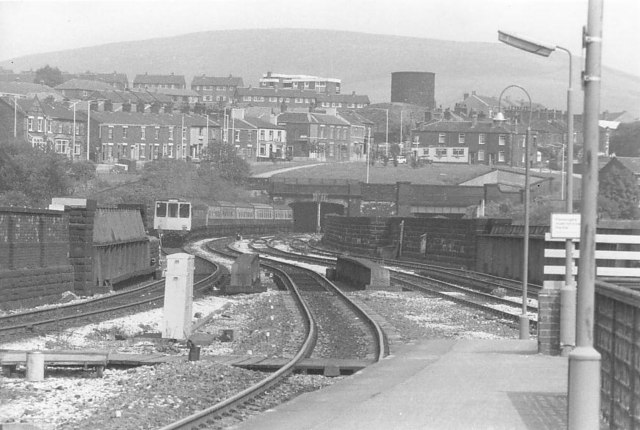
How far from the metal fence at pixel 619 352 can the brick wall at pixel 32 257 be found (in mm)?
17705

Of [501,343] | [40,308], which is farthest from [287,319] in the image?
[501,343]

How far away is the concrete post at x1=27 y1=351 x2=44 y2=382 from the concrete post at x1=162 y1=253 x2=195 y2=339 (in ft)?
19.2

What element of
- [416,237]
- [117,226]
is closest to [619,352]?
[117,226]

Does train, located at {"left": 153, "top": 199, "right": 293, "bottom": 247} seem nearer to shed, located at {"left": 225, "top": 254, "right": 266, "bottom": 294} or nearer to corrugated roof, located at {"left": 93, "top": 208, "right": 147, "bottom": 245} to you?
corrugated roof, located at {"left": 93, "top": 208, "right": 147, "bottom": 245}

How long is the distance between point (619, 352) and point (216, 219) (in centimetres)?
8701

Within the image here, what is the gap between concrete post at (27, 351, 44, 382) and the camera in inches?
642

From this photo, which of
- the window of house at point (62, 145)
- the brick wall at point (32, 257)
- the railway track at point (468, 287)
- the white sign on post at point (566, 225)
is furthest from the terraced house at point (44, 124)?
the white sign on post at point (566, 225)

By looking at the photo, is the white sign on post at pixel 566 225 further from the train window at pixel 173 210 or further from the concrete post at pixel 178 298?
the train window at pixel 173 210

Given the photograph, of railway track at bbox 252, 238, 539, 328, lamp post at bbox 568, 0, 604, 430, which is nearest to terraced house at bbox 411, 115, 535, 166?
railway track at bbox 252, 238, 539, 328

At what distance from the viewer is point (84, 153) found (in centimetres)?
16112

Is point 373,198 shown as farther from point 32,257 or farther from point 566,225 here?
point 566,225

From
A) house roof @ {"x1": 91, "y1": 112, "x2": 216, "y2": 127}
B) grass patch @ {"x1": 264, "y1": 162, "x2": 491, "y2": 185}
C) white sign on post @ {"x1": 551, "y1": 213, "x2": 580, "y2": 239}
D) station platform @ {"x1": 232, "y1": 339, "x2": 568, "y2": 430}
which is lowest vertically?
station platform @ {"x1": 232, "y1": 339, "x2": 568, "y2": 430}

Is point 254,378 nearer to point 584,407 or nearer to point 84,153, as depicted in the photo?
point 584,407

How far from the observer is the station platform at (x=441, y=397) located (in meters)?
13.3
